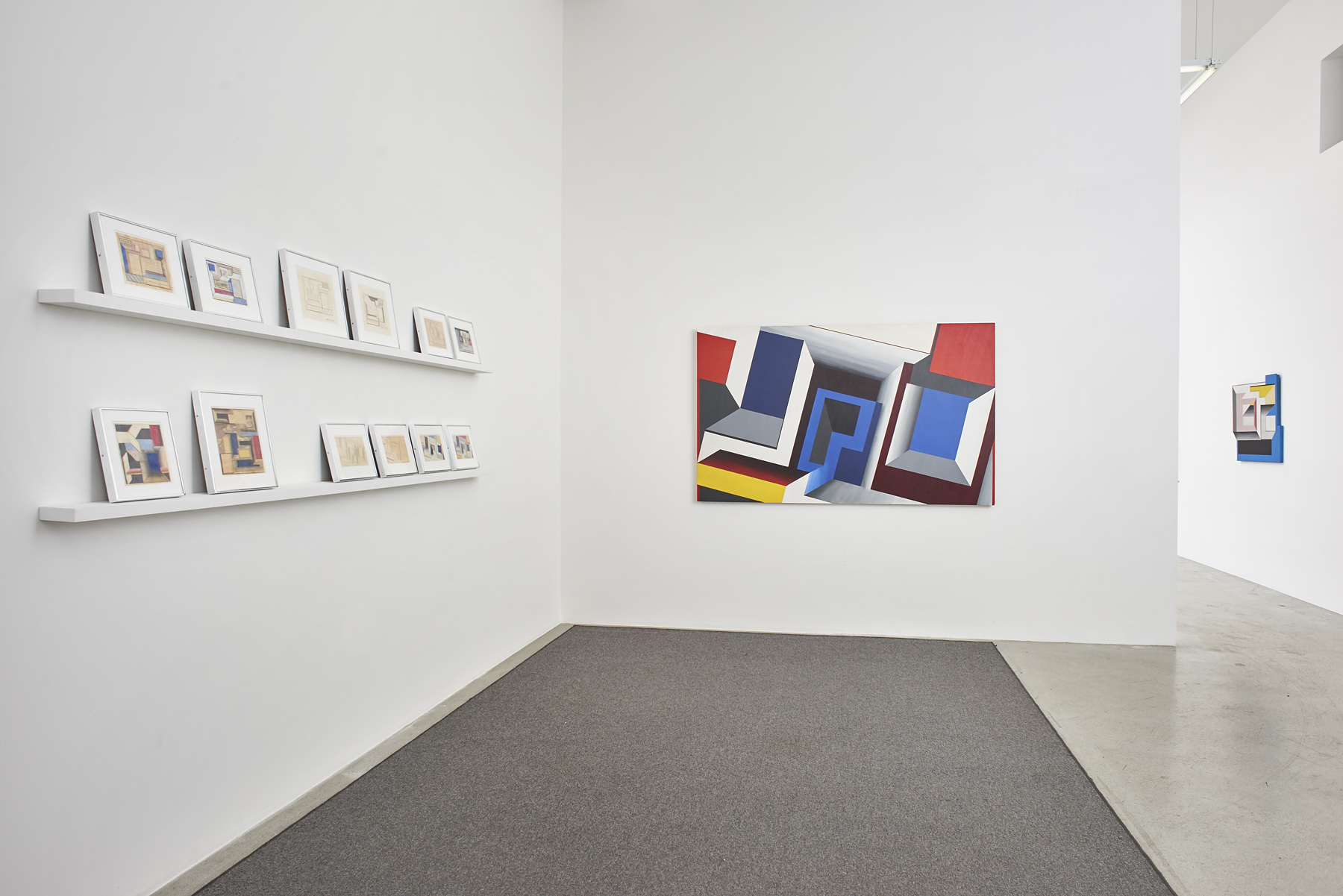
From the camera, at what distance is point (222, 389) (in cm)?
191

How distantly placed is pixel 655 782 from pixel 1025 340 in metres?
3.15

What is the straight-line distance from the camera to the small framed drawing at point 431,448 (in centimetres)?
276

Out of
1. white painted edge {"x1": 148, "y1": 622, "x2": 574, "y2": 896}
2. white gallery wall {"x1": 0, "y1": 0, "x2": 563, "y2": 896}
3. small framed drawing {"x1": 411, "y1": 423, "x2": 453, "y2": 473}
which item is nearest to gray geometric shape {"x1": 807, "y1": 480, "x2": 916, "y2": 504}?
white gallery wall {"x1": 0, "y1": 0, "x2": 563, "y2": 896}

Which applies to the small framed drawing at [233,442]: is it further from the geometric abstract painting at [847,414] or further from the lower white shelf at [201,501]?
the geometric abstract painting at [847,414]

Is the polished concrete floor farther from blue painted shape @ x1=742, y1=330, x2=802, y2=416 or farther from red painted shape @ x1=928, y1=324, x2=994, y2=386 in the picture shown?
blue painted shape @ x1=742, y1=330, x2=802, y2=416

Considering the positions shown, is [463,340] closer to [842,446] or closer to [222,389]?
[222,389]

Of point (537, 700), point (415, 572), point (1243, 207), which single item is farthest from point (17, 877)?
point (1243, 207)

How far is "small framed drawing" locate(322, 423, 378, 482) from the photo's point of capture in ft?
7.48

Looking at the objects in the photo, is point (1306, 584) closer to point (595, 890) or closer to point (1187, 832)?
point (1187, 832)

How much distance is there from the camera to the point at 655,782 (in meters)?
2.28

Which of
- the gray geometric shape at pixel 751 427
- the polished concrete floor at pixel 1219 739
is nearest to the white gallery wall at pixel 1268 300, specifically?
the polished concrete floor at pixel 1219 739

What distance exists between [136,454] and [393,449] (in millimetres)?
1001

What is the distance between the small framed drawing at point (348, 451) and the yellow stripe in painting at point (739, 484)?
209 cm

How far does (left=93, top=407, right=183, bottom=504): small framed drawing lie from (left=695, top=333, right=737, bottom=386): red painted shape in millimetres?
2861
